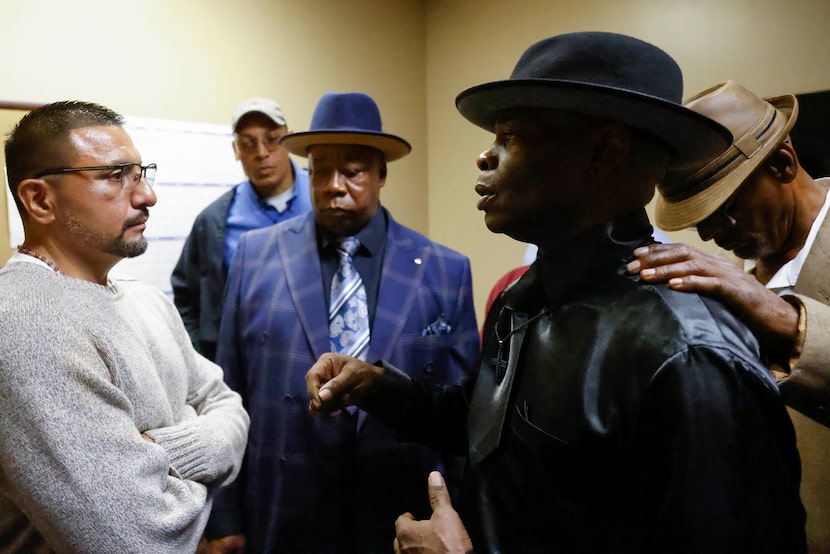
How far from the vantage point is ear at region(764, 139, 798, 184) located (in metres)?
1.39

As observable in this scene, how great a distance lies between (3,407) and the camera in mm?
1015

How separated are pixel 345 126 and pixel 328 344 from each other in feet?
2.10

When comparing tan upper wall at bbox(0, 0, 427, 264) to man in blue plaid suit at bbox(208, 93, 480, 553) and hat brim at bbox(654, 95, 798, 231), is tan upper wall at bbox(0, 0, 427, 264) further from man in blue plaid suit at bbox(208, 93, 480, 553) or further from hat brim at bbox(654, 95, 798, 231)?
hat brim at bbox(654, 95, 798, 231)

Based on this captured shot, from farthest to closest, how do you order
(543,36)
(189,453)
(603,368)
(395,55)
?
1. (395,55)
2. (543,36)
3. (189,453)
4. (603,368)

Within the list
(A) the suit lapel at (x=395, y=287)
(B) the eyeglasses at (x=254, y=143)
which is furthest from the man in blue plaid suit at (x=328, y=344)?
(B) the eyeglasses at (x=254, y=143)

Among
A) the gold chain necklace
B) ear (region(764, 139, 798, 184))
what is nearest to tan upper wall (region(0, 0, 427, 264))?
the gold chain necklace

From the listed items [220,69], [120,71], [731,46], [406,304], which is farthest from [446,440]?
[731,46]

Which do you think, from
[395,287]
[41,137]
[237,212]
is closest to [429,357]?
[395,287]

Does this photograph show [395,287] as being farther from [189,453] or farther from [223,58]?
[223,58]

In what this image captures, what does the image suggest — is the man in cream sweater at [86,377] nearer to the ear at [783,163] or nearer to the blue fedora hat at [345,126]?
the blue fedora hat at [345,126]

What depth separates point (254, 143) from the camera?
2.24m

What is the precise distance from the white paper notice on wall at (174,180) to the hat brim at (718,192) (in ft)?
4.09

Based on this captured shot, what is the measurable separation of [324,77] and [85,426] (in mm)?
2088

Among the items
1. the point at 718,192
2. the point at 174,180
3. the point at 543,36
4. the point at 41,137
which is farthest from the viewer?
the point at 543,36
